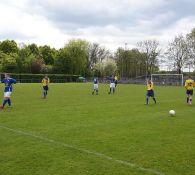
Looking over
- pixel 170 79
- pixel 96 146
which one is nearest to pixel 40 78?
pixel 170 79

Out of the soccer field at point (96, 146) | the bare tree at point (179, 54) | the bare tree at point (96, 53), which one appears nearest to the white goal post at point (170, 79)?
the bare tree at point (179, 54)

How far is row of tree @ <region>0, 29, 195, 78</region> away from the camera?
79125 millimetres

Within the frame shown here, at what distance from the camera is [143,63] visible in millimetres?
95938

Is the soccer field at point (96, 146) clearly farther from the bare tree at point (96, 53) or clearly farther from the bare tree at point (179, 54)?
the bare tree at point (96, 53)

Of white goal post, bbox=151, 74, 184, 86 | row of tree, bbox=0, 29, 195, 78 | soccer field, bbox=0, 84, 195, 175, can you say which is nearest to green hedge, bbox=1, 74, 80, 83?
row of tree, bbox=0, 29, 195, 78

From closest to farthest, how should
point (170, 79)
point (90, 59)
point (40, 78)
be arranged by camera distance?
point (170, 79) < point (40, 78) < point (90, 59)

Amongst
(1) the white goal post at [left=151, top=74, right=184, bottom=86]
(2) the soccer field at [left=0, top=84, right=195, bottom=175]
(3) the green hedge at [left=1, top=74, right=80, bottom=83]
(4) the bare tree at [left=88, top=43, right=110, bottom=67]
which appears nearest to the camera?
(2) the soccer field at [left=0, top=84, right=195, bottom=175]

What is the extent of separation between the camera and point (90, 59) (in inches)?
4508

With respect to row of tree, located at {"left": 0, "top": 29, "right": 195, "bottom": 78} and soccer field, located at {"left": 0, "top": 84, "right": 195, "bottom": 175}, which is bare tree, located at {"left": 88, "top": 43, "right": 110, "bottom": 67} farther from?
soccer field, located at {"left": 0, "top": 84, "right": 195, "bottom": 175}

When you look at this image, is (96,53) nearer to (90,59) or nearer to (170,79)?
(90,59)

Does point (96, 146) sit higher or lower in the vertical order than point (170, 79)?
lower

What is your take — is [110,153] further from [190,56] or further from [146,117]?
[190,56]

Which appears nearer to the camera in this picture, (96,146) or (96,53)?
(96,146)

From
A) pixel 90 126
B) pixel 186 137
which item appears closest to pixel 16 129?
pixel 90 126
